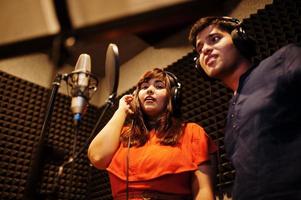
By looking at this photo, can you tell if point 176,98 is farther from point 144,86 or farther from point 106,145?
point 106,145

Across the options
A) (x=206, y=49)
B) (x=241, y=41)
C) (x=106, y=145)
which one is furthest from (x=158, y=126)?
(x=241, y=41)

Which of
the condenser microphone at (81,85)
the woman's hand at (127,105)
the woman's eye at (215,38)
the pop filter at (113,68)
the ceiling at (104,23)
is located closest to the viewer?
the ceiling at (104,23)

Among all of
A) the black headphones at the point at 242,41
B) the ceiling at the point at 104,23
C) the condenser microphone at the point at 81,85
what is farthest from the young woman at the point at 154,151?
the ceiling at the point at 104,23

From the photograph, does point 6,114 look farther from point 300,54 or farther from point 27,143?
point 300,54

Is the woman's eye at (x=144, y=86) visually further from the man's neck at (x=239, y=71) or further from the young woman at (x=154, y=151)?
the man's neck at (x=239, y=71)

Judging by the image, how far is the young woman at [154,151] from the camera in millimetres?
1369

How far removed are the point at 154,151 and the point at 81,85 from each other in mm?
636

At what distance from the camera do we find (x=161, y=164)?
1377 millimetres

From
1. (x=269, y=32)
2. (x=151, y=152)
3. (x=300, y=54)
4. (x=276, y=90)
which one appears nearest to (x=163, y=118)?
(x=151, y=152)

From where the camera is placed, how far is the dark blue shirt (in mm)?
954

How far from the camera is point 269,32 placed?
7.09ft

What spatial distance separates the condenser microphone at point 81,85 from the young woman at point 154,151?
0.53 m

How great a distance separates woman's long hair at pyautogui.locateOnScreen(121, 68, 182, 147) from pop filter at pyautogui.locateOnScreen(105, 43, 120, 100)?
504 millimetres

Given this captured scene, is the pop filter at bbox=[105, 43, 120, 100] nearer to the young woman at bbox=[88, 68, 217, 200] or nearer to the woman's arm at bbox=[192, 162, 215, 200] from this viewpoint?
the young woman at bbox=[88, 68, 217, 200]
